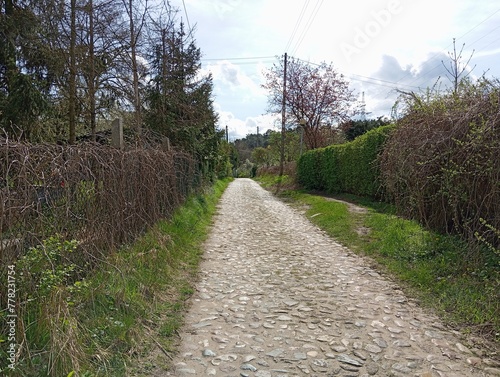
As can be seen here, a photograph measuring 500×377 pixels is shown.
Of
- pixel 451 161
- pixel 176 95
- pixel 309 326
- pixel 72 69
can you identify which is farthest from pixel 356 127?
pixel 309 326

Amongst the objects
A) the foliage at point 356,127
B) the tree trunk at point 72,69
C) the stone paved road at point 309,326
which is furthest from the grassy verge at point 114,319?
the foliage at point 356,127

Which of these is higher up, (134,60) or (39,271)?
(134,60)

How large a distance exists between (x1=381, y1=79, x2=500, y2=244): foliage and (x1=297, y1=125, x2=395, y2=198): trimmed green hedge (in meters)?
1.89

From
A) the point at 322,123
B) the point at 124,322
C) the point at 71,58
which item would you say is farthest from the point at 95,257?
the point at 322,123

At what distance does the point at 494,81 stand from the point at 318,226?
5.26 meters

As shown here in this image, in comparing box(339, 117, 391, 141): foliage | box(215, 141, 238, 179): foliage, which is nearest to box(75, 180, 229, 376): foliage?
box(215, 141, 238, 179): foliage

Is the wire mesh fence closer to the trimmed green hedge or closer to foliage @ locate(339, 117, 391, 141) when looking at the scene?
the trimmed green hedge

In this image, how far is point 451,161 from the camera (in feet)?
16.0

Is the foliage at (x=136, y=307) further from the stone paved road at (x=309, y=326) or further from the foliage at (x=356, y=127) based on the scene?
the foliage at (x=356, y=127)

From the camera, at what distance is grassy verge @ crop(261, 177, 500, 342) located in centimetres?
355

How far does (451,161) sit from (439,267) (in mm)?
1502

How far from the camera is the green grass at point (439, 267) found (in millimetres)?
3555

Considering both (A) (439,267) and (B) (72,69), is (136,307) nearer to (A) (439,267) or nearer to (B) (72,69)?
(A) (439,267)

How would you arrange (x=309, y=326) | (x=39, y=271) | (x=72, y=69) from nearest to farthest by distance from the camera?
(x=39, y=271)
(x=309, y=326)
(x=72, y=69)
